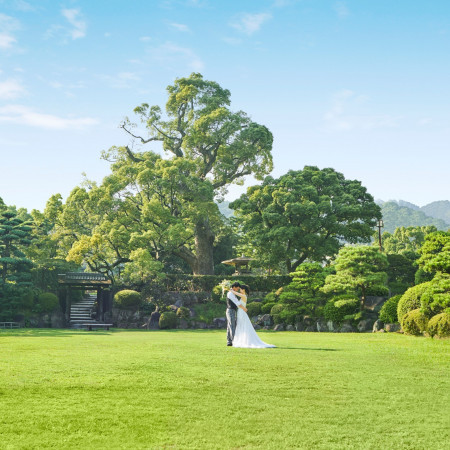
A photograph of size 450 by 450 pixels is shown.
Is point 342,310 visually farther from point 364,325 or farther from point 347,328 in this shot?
point 364,325

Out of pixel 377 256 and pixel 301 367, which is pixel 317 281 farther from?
pixel 301 367

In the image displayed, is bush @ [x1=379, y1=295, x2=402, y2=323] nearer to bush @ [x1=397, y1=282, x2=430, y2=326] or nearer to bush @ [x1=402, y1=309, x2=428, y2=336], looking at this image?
bush @ [x1=397, y1=282, x2=430, y2=326]

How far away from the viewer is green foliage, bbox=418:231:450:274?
50.2ft

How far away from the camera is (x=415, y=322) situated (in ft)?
54.5

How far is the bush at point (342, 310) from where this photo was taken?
21672 mm

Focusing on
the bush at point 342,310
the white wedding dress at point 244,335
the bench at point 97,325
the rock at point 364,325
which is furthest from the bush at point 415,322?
the bench at point 97,325

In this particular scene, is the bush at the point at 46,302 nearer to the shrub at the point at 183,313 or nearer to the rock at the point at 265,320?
the shrub at the point at 183,313

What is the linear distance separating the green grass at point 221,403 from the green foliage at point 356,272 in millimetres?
12432

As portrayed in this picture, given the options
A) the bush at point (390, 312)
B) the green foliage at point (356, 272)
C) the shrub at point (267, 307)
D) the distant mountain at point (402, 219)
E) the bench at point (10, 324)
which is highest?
the distant mountain at point (402, 219)

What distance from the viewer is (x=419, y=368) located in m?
8.77

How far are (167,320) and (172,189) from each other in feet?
31.2

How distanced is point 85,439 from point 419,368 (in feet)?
20.7

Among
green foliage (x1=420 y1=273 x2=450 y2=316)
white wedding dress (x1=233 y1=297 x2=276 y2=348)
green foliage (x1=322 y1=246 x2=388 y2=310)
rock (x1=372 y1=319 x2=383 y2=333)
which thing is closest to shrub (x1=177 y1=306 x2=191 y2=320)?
green foliage (x1=322 y1=246 x2=388 y2=310)

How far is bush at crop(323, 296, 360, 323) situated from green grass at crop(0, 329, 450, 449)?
12.2m
